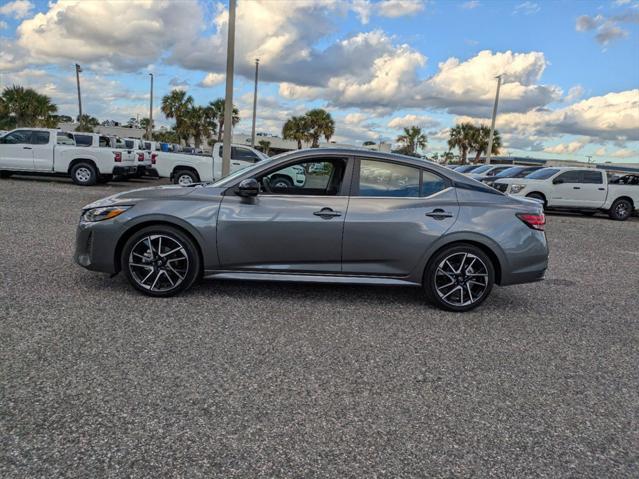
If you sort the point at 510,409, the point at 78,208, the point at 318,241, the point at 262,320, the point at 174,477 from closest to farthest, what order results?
the point at 174,477, the point at 510,409, the point at 262,320, the point at 318,241, the point at 78,208

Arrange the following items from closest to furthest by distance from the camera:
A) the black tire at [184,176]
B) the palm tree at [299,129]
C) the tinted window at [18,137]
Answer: the tinted window at [18,137] → the black tire at [184,176] → the palm tree at [299,129]

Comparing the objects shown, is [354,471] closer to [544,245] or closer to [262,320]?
[262,320]

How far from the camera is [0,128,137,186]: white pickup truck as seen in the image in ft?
51.4

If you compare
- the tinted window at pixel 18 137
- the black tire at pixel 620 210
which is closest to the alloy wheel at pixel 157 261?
the tinted window at pixel 18 137

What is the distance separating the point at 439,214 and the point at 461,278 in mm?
673

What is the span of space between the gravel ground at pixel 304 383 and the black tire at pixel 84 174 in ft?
37.7

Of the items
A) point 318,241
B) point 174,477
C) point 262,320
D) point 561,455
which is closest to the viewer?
point 174,477

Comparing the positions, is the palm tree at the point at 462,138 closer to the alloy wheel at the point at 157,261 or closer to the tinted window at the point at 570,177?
the tinted window at the point at 570,177

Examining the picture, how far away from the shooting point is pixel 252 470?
7.75ft

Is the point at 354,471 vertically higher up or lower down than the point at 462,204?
lower down

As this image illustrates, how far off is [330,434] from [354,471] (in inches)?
12.6

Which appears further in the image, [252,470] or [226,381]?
[226,381]

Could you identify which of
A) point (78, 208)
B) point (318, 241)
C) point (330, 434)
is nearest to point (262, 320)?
point (318, 241)

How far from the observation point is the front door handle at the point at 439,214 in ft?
15.9
